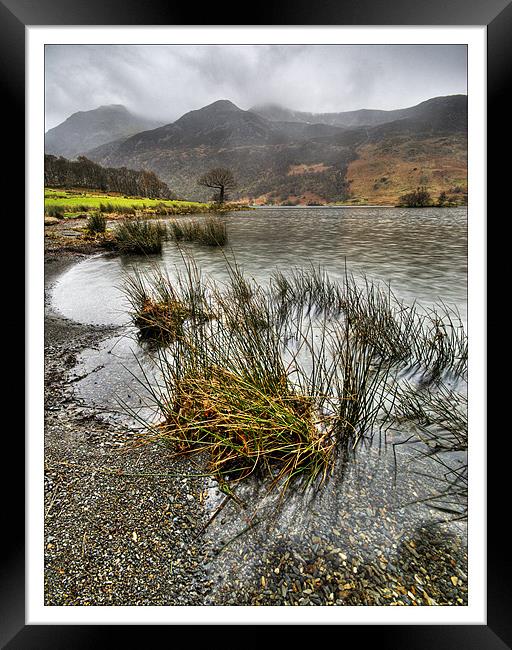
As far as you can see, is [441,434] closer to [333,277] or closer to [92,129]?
[333,277]

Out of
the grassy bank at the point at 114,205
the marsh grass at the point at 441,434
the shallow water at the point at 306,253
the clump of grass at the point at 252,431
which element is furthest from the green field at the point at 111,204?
the marsh grass at the point at 441,434

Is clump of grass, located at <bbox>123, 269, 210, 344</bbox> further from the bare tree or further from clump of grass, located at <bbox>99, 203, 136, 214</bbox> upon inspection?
the bare tree

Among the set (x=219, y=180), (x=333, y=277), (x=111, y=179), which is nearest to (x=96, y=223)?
(x=111, y=179)

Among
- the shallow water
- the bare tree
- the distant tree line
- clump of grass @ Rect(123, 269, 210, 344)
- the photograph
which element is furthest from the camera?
the bare tree

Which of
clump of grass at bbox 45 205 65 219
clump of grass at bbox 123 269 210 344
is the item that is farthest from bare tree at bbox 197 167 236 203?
clump of grass at bbox 45 205 65 219

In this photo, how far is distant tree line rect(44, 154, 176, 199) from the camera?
1842 millimetres

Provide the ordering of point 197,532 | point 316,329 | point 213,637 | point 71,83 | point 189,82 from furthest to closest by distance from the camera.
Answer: point 316,329 → point 189,82 → point 71,83 → point 197,532 → point 213,637

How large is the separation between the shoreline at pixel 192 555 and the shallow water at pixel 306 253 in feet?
4.36

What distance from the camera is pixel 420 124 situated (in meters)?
2.11

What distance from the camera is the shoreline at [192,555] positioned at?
39.5 inches

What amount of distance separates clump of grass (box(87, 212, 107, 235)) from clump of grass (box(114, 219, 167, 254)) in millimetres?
94
